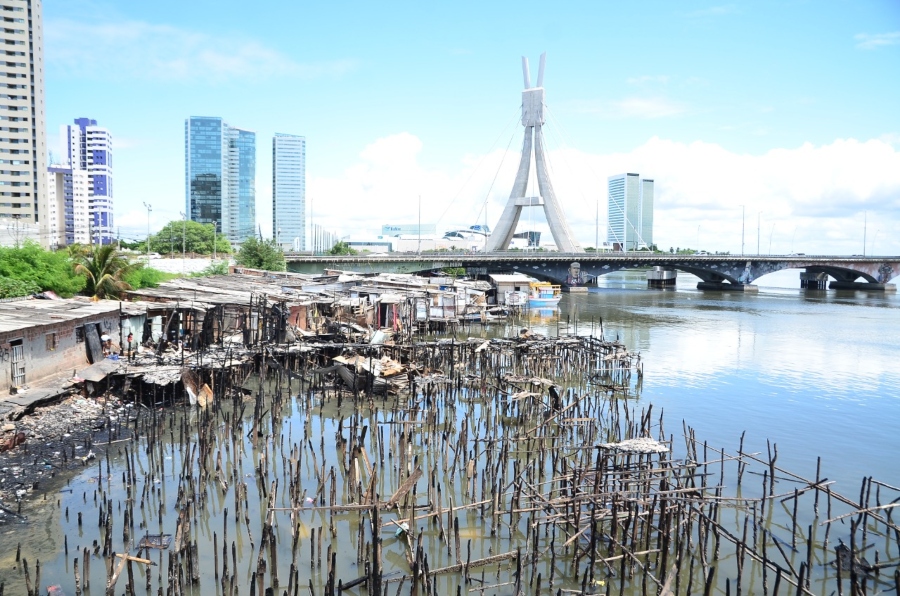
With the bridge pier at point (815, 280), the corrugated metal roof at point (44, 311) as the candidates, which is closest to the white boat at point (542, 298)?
the corrugated metal roof at point (44, 311)

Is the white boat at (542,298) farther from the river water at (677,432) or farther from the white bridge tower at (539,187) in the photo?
the white bridge tower at (539,187)

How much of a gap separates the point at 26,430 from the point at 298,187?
130984 mm

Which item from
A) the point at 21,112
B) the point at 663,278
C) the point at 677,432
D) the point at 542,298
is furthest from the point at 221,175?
the point at 677,432

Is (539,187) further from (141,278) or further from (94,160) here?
(94,160)

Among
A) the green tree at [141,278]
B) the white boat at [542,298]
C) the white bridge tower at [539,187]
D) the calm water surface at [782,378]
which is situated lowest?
the calm water surface at [782,378]

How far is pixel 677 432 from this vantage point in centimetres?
1315

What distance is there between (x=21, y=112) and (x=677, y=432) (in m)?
60.3

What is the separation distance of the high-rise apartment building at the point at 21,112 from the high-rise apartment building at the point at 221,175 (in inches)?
1752

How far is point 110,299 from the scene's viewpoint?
17969mm

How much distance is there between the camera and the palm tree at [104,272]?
17.7m

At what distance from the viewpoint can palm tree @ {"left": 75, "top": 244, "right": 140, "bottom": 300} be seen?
17734 millimetres

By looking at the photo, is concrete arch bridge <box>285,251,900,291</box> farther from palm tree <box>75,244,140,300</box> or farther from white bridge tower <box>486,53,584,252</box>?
palm tree <box>75,244,140,300</box>

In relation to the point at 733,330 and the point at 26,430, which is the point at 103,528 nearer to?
the point at 26,430

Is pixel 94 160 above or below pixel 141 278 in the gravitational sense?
above
